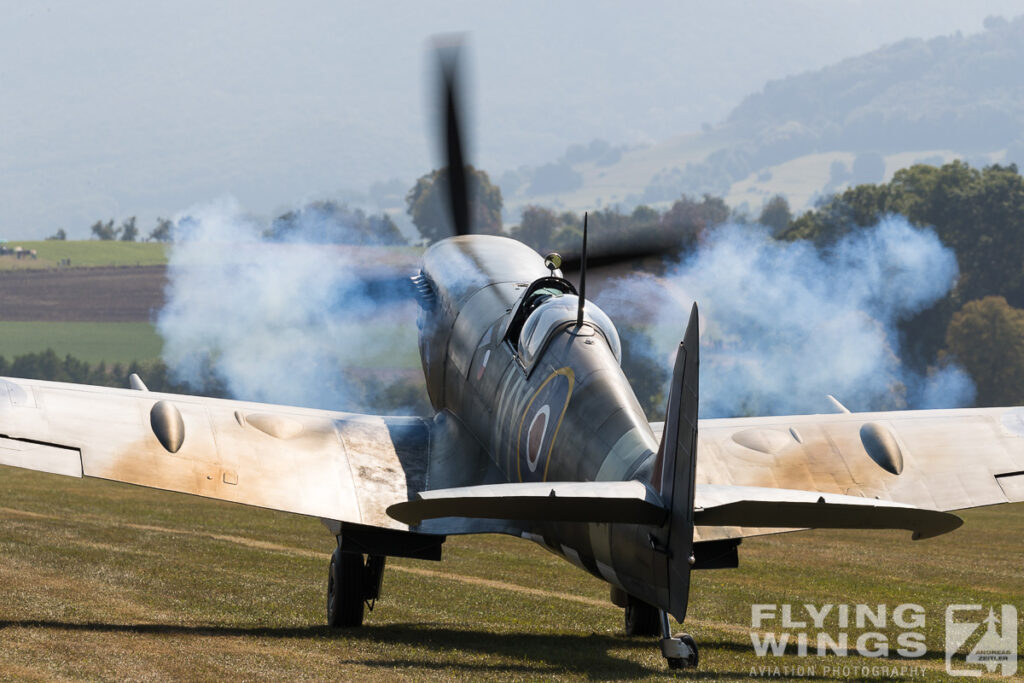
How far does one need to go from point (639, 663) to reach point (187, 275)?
8896cm

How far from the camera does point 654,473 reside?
9453mm

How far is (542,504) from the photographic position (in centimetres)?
893

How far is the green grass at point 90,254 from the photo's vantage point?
122m

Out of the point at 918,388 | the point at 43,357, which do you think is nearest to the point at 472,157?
the point at 918,388

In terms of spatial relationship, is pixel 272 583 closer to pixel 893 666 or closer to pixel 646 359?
pixel 893 666

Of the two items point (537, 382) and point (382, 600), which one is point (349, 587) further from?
point (537, 382)

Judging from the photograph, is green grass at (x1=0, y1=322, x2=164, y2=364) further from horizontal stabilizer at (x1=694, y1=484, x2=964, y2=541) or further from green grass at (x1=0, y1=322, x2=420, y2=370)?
horizontal stabilizer at (x1=694, y1=484, x2=964, y2=541)

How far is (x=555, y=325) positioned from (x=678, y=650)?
11.2ft

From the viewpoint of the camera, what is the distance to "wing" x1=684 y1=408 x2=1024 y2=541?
13500 millimetres

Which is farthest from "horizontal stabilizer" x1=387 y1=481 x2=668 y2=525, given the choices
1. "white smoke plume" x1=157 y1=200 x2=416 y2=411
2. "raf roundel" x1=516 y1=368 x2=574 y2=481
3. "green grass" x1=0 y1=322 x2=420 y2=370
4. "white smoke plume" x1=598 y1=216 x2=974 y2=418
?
Answer: "green grass" x1=0 y1=322 x2=420 y2=370

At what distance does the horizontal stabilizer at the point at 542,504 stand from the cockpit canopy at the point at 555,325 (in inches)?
106

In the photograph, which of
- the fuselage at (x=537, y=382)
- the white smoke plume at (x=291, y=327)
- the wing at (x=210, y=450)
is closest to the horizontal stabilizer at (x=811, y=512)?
the fuselage at (x=537, y=382)

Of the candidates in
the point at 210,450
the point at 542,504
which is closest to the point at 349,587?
the point at 210,450

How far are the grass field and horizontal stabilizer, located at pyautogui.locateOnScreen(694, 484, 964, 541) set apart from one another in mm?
1608
